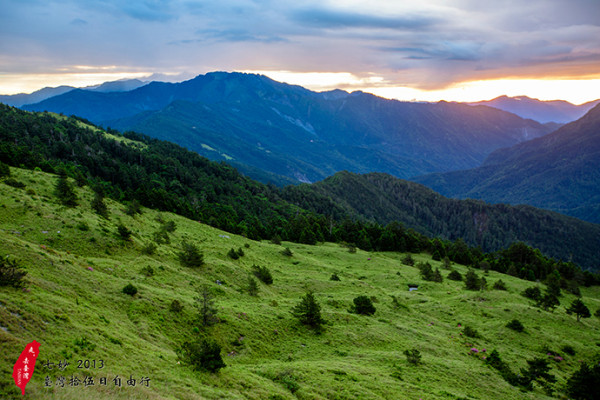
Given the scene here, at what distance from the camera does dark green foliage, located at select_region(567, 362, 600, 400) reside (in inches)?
1362

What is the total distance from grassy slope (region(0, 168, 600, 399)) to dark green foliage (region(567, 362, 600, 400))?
4.66 metres

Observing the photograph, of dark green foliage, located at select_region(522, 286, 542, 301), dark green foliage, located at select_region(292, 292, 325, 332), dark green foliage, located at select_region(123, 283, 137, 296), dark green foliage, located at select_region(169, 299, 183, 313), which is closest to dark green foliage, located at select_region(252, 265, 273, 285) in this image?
dark green foliage, located at select_region(292, 292, 325, 332)

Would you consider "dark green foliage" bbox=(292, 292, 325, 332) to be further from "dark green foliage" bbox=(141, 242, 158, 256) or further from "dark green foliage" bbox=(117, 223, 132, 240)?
"dark green foliage" bbox=(117, 223, 132, 240)

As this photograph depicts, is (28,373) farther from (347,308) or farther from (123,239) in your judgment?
(347,308)

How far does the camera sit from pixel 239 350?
32.1 metres

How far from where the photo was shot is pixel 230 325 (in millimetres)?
34688

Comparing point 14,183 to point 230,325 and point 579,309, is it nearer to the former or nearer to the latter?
point 230,325

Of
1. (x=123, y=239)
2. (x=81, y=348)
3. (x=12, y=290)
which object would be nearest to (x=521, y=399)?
(x=81, y=348)

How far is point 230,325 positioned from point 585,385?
40.0 meters

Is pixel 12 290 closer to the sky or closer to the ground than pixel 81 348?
closer to the sky

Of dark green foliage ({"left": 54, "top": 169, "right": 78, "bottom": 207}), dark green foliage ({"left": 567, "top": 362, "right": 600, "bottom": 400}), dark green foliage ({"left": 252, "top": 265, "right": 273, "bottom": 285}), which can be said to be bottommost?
dark green foliage ({"left": 567, "top": 362, "right": 600, "bottom": 400})

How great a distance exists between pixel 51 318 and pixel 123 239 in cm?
2762

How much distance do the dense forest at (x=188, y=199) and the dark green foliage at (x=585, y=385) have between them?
257 ft

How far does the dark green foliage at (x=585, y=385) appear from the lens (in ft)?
113
